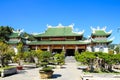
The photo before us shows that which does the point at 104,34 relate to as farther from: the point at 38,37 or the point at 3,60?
the point at 3,60

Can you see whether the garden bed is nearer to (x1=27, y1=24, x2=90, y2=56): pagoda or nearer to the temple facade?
the temple facade

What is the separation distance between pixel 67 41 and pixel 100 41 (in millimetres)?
8514

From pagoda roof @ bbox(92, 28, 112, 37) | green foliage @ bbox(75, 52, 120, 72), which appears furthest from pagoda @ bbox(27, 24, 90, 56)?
green foliage @ bbox(75, 52, 120, 72)

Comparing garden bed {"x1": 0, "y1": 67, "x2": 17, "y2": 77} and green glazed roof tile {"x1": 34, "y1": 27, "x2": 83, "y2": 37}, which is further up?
green glazed roof tile {"x1": 34, "y1": 27, "x2": 83, "y2": 37}

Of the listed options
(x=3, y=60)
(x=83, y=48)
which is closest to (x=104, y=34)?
(x=83, y=48)

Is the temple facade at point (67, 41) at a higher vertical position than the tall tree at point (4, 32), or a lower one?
lower

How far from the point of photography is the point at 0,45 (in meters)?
31.3

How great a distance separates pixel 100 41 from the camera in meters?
57.9

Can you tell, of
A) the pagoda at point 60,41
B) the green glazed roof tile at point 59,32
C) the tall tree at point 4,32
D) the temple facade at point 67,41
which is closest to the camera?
the temple facade at point 67,41

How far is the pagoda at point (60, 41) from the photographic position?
59.4 meters

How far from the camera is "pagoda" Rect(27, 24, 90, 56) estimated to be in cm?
5941

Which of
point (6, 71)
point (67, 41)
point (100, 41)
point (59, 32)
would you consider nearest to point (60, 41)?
point (67, 41)

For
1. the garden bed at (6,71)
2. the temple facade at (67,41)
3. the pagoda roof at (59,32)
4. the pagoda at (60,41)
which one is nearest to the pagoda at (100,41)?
the temple facade at (67,41)

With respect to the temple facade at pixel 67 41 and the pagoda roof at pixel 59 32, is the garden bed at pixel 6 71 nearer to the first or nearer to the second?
the temple facade at pixel 67 41
